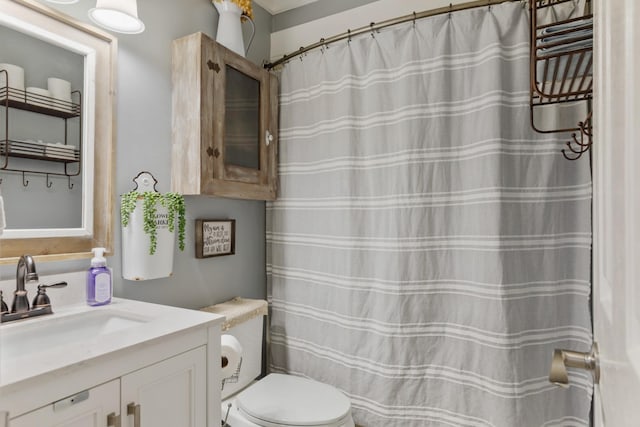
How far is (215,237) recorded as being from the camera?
5.86ft

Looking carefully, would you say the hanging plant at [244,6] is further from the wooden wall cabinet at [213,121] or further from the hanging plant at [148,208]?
the hanging plant at [148,208]

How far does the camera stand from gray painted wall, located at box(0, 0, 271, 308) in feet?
4.56

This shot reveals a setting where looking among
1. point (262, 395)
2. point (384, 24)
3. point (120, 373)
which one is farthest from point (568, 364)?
point (384, 24)

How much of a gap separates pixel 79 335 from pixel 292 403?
803 mm

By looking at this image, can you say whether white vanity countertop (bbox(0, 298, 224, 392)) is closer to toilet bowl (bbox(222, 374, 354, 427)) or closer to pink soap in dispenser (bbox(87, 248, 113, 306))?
pink soap in dispenser (bbox(87, 248, 113, 306))

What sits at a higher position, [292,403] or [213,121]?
[213,121]

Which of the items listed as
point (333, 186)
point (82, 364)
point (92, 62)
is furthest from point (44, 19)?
point (333, 186)

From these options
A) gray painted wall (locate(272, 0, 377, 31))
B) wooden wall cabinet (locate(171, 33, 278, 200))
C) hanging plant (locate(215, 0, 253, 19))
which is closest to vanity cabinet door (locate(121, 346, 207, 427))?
wooden wall cabinet (locate(171, 33, 278, 200))

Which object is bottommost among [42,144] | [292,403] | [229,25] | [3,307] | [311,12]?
[292,403]

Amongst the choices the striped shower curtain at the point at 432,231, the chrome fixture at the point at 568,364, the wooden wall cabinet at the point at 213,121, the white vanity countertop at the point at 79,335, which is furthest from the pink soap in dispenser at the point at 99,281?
the chrome fixture at the point at 568,364

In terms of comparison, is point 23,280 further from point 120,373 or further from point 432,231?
point 432,231

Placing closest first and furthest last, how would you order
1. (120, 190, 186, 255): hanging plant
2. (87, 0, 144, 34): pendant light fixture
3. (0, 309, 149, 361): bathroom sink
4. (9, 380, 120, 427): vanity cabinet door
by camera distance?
(9, 380, 120, 427): vanity cabinet door, (0, 309, 149, 361): bathroom sink, (87, 0, 144, 34): pendant light fixture, (120, 190, 186, 255): hanging plant

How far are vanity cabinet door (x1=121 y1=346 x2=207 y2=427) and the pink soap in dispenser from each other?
1.42 feet

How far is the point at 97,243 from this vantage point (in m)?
1.32
